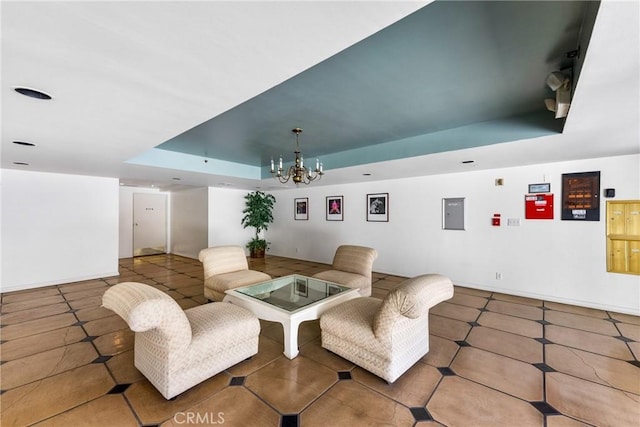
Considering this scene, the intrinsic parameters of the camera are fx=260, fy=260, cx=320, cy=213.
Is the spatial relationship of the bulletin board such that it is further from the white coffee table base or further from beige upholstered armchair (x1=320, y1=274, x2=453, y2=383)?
the white coffee table base

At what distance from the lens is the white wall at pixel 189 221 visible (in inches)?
305

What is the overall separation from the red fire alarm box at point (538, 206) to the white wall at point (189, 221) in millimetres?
A: 7518

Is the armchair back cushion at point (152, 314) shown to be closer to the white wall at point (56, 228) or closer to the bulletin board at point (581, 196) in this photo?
the white wall at point (56, 228)

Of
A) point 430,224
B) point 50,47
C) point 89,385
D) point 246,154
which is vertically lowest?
point 89,385

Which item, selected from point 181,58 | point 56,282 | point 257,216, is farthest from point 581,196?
point 56,282

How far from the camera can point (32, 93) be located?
1.77 metres

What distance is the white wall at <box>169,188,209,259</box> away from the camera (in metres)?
7.75

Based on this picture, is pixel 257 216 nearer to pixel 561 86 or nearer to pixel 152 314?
pixel 152 314

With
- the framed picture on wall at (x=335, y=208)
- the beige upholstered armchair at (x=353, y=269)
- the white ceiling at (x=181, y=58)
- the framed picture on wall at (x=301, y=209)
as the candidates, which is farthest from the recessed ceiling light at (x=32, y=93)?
the framed picture on wall at (x=301, y=209)

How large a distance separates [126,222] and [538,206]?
1030cm

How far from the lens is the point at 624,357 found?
2529 mm

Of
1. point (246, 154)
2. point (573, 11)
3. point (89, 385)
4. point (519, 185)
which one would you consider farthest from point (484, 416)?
point (246, 154)

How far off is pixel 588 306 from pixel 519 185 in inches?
79.2

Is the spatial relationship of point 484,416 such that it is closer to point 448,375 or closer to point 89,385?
point 448,375
